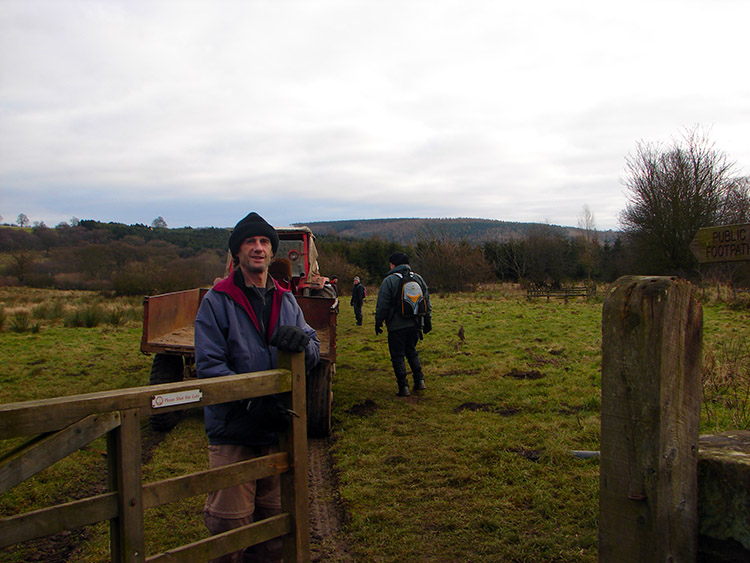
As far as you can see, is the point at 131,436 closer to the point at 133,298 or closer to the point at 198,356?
the point at 198,356

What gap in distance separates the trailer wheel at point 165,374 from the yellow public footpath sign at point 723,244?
5.41 meters

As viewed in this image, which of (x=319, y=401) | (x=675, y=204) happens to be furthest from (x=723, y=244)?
(x=675, y=204)

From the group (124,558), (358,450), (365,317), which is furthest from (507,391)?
(365,317)

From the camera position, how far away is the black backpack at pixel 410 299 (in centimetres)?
695

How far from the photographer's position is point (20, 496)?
4.25m

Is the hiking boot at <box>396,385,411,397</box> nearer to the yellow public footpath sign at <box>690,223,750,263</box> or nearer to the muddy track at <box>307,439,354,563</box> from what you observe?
the muddy track at <box>307,439,354,563</box>

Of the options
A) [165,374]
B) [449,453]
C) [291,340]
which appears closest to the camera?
[291,340]

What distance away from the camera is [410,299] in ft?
22.8

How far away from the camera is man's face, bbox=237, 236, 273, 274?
2.70 m

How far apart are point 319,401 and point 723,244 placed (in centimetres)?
398

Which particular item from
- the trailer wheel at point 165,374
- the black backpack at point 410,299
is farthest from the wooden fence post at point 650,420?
the trailer wheel at point 165,374

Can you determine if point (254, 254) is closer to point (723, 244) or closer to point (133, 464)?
point (133, 464)

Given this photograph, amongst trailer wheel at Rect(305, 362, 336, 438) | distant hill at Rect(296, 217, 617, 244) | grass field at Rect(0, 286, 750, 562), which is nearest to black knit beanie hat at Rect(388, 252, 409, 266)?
grass field at Rect(0, 286, 750, 562)

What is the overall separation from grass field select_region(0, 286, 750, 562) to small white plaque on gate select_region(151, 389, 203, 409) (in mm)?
1958
